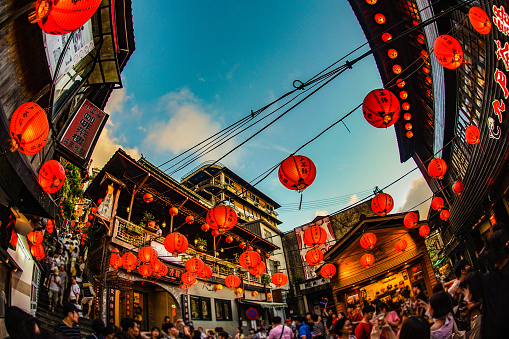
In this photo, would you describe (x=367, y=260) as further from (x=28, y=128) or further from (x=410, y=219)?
(x=28, y=128)

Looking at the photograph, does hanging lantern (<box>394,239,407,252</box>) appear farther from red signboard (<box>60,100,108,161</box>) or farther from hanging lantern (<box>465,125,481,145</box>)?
red signboard (<box>60,100,108,161</box>)

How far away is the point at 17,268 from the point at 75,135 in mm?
4408

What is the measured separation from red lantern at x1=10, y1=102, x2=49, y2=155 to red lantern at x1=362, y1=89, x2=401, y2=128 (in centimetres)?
743

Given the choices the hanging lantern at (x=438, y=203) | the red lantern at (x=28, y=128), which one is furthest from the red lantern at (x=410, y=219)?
the red lantern at (x=28, y=128)

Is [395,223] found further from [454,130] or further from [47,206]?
[47,206]

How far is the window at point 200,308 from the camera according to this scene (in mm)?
19281

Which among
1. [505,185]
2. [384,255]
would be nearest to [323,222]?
[384,255]

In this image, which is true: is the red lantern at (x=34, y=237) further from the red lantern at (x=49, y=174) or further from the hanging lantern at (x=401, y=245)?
the hanging lantern at (x=401, y=245)

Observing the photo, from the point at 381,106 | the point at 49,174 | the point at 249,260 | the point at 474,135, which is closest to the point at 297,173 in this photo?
the point at 381,106

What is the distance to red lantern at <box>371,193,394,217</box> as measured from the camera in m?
11.4

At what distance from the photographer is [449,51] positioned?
279 inches

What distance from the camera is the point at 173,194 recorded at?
1952cm

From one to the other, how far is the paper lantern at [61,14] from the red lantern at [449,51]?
7607 mm

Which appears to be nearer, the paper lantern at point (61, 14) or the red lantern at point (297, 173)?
the paper lantern at point (61, 14)
